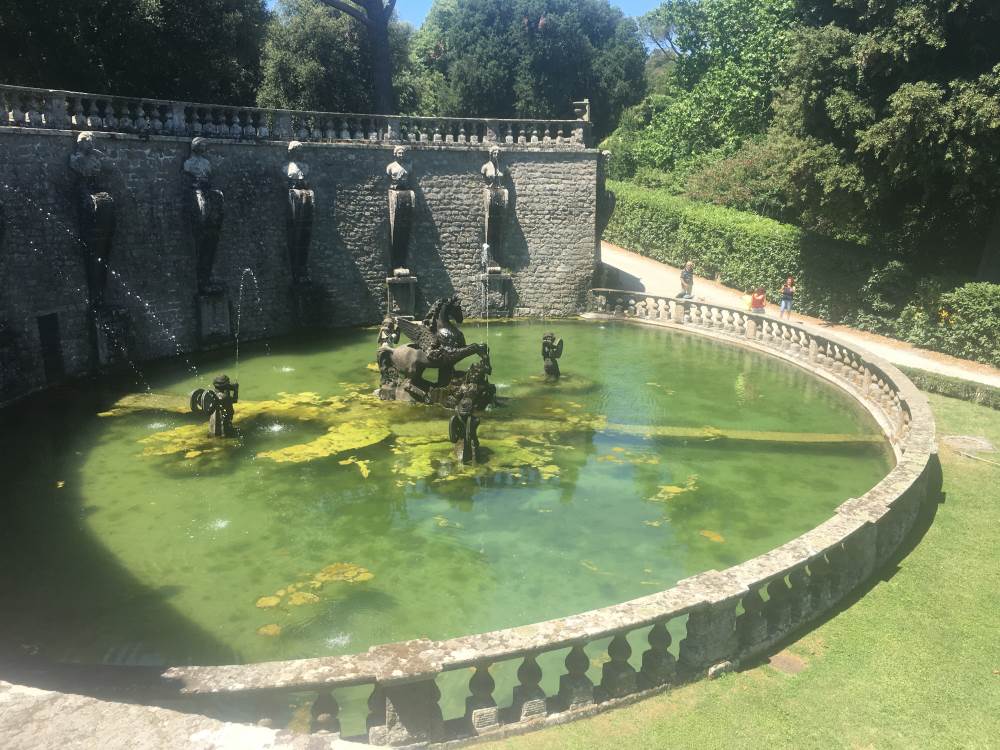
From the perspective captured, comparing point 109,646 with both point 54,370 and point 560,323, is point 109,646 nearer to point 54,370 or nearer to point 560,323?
point 54,370

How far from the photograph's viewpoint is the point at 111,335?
20.4 meters

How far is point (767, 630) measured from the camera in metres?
8.23

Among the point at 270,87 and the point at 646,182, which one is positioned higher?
the point at 270,87

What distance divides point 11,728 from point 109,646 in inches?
151

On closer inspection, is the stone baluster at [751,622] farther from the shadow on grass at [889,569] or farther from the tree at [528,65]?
the tree at [528,65]

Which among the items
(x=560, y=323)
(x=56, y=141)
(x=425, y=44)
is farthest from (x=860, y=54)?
(x=425, y=44)

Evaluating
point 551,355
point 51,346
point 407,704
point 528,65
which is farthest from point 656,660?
point 528,65

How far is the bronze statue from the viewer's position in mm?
17797

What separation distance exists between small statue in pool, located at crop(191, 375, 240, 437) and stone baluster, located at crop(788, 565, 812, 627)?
11.0m

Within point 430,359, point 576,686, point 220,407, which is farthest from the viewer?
point 430,359

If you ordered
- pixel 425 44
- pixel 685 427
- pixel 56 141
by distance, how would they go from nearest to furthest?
pixel 685 427, pixel 56 141, pixel 425 44

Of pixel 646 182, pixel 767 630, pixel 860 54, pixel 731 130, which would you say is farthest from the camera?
pixel 646 182

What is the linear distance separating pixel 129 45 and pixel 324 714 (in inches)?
1131

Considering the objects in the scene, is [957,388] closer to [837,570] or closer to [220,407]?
[837,570]
